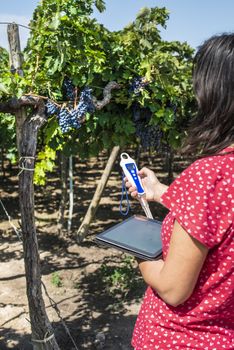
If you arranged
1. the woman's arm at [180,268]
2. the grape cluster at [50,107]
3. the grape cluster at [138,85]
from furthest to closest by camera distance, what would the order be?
the grape cluster at [138,85] → the grape cluster at [50,107] → the woman's arm at [180,268]

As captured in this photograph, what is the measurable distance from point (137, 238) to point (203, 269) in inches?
12.0

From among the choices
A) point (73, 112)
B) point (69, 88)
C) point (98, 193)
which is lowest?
point (98, 193)

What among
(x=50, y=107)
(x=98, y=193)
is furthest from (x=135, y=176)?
(x=98, y=193)

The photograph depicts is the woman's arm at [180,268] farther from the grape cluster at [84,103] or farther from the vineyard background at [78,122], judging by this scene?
the grape cluster at [84,103]

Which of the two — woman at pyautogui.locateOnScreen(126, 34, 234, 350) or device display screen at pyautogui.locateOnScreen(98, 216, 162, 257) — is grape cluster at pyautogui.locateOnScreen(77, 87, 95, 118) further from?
woman at pyautogui.locateOnScreen(126, 34, 234, 350)

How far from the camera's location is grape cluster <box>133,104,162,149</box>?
161 inches

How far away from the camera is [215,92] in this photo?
97cm

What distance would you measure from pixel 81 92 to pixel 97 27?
779 mm

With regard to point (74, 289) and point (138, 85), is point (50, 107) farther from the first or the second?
point (74, 289)

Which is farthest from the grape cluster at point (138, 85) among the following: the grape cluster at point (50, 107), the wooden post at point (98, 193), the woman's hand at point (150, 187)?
the woman's hand at point (150, 187)

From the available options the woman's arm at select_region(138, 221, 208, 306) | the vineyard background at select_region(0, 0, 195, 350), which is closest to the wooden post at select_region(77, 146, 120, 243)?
the vineyard background at select_region(0, 0, 195, 350)

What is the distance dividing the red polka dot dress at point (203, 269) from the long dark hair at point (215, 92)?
5cm

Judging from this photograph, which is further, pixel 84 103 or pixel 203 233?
pixel 84 103

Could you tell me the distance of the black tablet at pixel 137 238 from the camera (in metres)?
1.17
